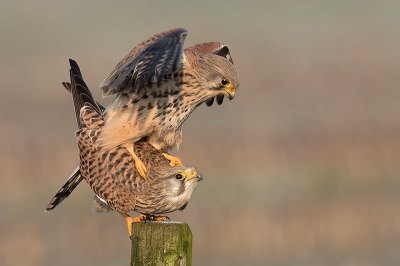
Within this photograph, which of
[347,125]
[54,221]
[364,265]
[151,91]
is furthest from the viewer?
[347,125]

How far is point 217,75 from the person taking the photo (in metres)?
7.50

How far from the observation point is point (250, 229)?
11703 mm

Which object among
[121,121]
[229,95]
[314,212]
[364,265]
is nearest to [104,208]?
[121,121]

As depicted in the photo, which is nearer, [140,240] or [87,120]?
[140,240]

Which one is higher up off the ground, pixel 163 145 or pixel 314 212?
pixel 163 145

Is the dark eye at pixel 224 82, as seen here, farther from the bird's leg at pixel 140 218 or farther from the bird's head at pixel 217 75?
the bird's leg at pixel 140 218

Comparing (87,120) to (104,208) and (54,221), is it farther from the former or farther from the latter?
(54,221)

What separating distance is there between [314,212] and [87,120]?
5.37 metres

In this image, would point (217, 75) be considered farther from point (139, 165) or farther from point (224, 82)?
point (139, 165)

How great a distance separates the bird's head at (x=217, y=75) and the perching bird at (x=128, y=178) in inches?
25.7

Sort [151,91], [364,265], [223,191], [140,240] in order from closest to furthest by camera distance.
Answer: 1. [140,240]
2. [151,91]
3. [364,265]
4. [223,191]

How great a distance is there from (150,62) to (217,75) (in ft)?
2.49

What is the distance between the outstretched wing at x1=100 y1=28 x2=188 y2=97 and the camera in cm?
690

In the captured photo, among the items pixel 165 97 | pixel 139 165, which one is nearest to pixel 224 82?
pixel 165 97
